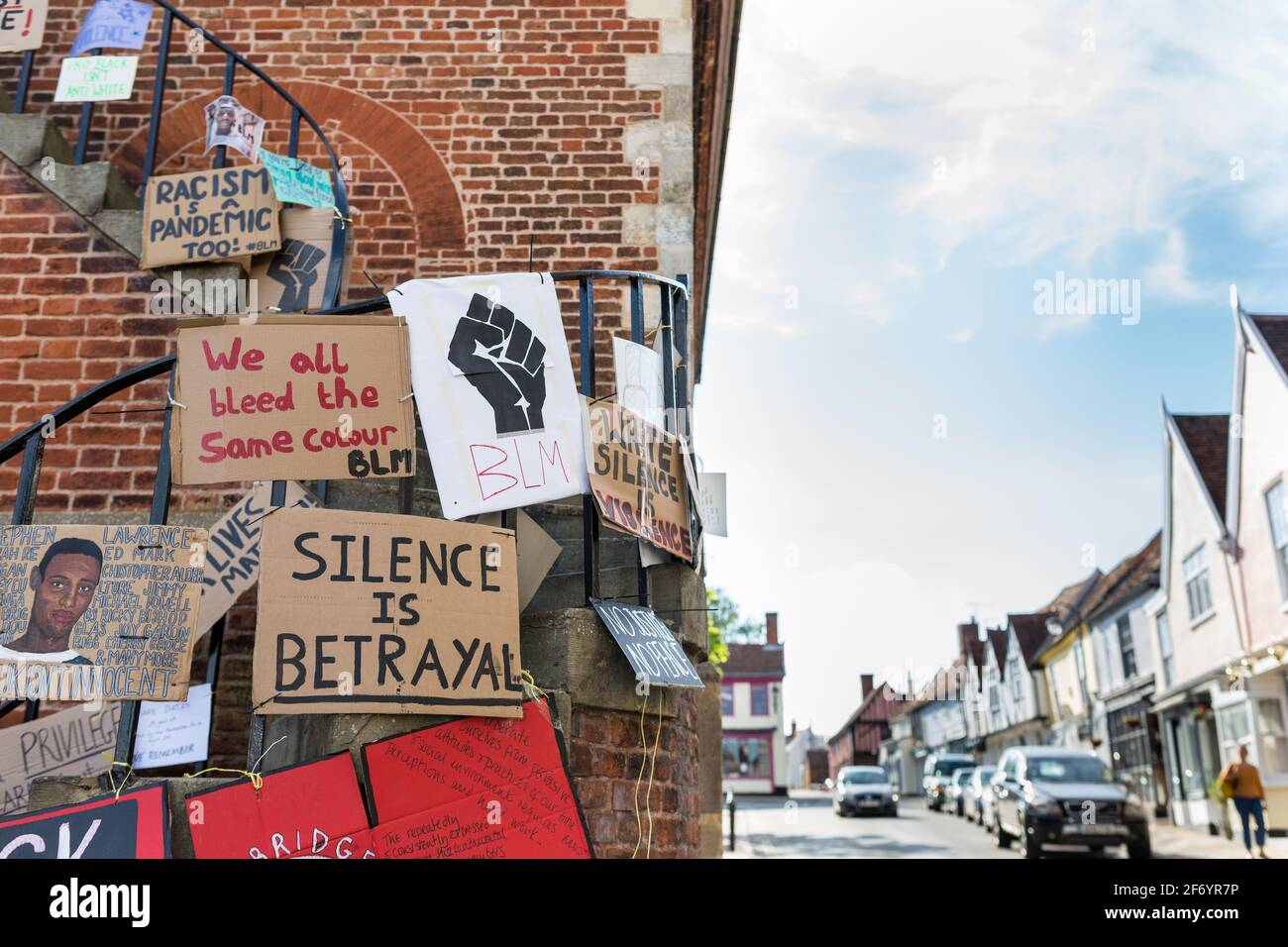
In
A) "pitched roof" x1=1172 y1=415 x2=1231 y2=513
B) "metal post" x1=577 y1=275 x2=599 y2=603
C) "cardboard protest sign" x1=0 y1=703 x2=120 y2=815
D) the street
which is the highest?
"pitched roof" x1=1172 y1=415 x2=1231 y2=513

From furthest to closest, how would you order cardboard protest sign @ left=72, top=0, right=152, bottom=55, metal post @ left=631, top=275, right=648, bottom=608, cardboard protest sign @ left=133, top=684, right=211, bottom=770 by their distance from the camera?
cardboard protest sign @ left=72, top=0, right=152, bottom=55 → cardboard protest sign @ left=133, top=684, right=211, bottom=770 → metal post @ left=631, top=275, right=648, bottom=608

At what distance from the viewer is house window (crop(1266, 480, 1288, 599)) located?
18.1m

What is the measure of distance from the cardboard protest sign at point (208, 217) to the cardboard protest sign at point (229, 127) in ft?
1.49

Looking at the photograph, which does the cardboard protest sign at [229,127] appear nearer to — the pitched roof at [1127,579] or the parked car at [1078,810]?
the parked car at [1078,810]

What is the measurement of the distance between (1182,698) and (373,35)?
861 inches

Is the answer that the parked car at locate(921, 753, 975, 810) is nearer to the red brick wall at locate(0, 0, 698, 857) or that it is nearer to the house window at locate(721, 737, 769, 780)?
the house window at locate(721, 737, 769, 780)

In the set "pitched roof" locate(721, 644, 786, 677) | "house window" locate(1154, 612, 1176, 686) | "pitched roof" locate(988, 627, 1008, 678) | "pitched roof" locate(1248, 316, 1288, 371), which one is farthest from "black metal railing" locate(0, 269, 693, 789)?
"pitched roof" locate(721, 644, 786, 677)

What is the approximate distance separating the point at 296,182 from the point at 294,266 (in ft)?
1.42

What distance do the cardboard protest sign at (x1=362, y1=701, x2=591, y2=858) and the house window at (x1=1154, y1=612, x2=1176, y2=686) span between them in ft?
79.3

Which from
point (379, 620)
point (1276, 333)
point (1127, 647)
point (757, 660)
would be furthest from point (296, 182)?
point (757, 660)

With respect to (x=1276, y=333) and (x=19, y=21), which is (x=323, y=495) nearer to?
(x=19, y=21)

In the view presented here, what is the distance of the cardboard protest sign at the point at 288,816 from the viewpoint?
284 cm
